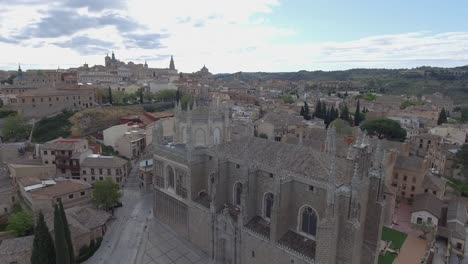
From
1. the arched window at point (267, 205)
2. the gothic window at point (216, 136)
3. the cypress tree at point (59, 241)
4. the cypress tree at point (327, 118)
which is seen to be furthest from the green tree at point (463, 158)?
the cypress tree at point (59, 241)

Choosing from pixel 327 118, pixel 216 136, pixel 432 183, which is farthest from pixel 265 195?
pixel 327 118

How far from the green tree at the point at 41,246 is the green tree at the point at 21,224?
8.16 meters

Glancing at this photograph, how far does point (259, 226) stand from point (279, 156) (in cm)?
609

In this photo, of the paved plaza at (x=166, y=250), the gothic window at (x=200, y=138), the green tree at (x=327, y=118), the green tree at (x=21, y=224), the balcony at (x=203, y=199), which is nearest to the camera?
the paved plaza at (x=166, y=250)

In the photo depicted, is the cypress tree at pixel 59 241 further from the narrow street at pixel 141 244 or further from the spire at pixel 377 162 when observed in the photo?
the spire at pixel 377 162

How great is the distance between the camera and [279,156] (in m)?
24.6

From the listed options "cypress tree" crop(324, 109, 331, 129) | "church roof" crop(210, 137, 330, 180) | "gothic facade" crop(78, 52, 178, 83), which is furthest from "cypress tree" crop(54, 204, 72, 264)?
"gothic facade" crop(78, 52, 178, 83)

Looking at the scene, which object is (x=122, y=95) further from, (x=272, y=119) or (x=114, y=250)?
(x=114, y=250)

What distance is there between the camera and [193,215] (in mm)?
28891

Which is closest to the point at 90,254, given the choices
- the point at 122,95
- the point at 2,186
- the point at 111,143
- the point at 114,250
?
the point at 114,250

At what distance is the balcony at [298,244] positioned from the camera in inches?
830

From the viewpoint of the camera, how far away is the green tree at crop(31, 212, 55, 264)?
22.7 meters

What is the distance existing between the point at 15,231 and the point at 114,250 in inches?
402

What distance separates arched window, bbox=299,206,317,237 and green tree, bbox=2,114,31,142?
55904mm
